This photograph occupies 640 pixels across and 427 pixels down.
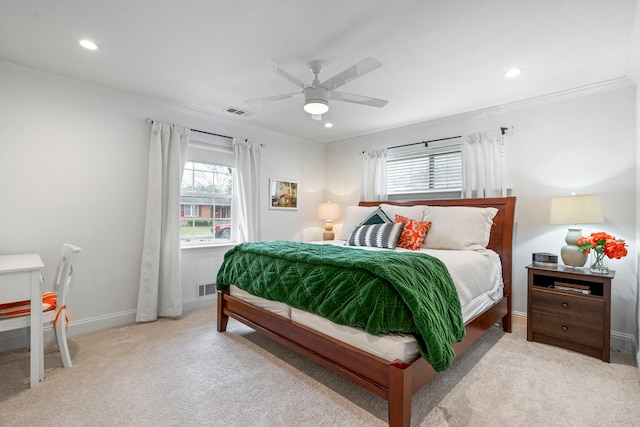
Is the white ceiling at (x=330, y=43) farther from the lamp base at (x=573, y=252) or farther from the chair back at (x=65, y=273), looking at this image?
the chair back at (x=65, y=273)

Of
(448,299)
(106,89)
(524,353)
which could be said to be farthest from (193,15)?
(524,353)

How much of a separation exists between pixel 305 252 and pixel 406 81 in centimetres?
184

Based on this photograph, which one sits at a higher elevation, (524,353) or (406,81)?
(406,81)

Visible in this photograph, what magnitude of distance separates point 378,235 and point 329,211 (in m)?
1.54

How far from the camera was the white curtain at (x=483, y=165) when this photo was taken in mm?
3352

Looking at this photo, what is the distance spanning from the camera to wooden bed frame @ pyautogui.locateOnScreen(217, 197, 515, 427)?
5.02 feet

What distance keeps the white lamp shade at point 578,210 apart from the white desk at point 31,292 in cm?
403

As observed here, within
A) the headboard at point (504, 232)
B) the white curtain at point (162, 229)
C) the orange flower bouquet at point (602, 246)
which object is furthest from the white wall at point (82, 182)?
the orange flower bouquet at point (602, 246)

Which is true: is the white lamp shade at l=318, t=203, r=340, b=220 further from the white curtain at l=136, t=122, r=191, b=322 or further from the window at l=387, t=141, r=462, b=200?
the white curtain at l=136, t=122, r=191, b=322

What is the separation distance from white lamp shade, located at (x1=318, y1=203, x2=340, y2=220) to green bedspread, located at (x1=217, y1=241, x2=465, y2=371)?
2.28 metres

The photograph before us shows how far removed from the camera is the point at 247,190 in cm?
402

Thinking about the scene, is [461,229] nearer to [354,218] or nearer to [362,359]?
[354,218]

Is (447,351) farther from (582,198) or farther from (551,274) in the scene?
(582,198)

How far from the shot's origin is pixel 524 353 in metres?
2.52
